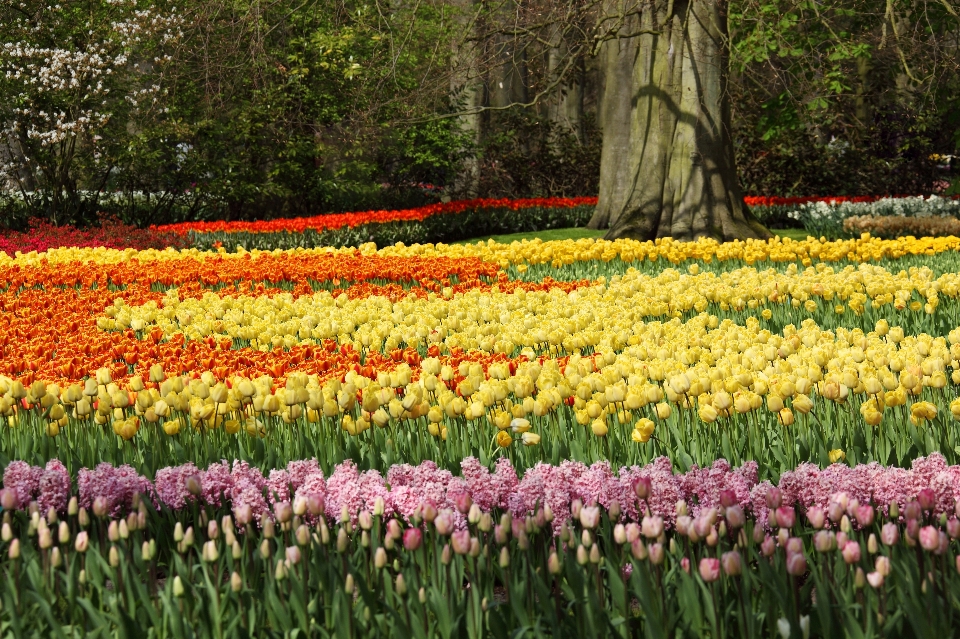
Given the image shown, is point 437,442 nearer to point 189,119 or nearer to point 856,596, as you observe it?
point 856,596

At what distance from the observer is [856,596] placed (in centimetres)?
245

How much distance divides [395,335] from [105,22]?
596 inches

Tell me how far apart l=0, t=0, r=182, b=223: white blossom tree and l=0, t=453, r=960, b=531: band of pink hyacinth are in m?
15.2

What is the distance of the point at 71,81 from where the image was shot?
57.4ft

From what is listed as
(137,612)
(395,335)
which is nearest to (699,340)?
(395,335)

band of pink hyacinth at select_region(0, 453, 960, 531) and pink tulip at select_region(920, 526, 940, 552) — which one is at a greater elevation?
pink tulip at select_region(920, 526, 940, 552)

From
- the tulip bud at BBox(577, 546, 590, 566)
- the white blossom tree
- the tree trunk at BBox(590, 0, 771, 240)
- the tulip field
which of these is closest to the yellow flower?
the tulip field

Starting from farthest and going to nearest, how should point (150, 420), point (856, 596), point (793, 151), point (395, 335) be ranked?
point (793, 151) < point (395, 335) < point (150, 420) < point (856, 596)

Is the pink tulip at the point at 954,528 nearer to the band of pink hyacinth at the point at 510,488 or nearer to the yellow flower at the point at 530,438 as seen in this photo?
the band of pink hyacinth at the point at 510,488

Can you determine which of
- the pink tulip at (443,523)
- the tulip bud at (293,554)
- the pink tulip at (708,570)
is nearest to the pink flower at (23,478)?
the tulip bud at (293,554)

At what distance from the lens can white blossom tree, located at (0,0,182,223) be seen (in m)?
17.8

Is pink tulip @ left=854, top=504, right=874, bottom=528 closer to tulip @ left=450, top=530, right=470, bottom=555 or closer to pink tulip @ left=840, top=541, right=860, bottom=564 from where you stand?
pink tulip @ left=840, top=541, right=860, bottom=564

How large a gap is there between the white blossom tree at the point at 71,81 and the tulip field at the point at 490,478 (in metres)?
11.6

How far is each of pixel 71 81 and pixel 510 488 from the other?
16.4m
